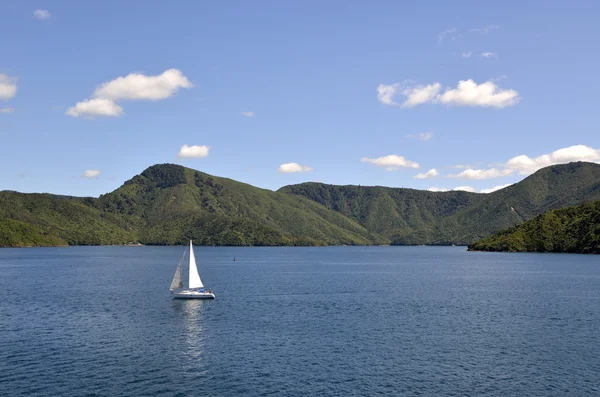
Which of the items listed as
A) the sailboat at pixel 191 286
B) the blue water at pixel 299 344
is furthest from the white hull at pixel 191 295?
the blue water at pixel 299 344

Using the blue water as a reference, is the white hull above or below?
above

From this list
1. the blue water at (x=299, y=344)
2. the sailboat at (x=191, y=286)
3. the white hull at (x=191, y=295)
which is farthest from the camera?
the sailboat at (x=191, y=286)

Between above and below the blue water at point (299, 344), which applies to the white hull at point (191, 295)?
above

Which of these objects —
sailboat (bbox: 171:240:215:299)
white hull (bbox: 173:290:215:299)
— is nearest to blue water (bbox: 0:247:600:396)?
white hull (bbox: 173:290:215:299)

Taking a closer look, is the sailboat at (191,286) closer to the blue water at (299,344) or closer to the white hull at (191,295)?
the white hull at (191,295)

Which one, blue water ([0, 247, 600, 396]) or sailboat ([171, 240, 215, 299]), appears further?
sailboat ([171, 240, 215, 299])

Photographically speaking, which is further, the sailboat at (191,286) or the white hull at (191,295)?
the sailboat at (191,286)

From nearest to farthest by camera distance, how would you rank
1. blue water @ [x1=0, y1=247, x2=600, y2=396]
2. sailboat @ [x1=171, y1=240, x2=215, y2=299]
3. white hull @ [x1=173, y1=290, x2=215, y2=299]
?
1. blue water @ [x1=0, y1=247, x2=600, y2=396]
2. white hull @ [x1=173, y1=290, x2=215, y2=299]
3. sailboat @ [x1=171, y1=240, x2=215, y2=299]

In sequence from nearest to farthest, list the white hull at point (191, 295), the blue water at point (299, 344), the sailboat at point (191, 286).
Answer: the blue water at point (299, 344), the white hull at point (191, 295), the sailboat at point (191, 286)

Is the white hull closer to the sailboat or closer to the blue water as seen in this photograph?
the sailboat

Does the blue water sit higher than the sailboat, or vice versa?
the sailboat

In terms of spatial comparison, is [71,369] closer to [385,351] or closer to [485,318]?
[385,351]

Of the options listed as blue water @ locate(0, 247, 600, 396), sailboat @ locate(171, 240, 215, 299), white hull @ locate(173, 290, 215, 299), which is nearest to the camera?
blue water @ locate(0, 247, 600, 396)

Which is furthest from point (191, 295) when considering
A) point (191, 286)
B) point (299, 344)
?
point (299, 344)
